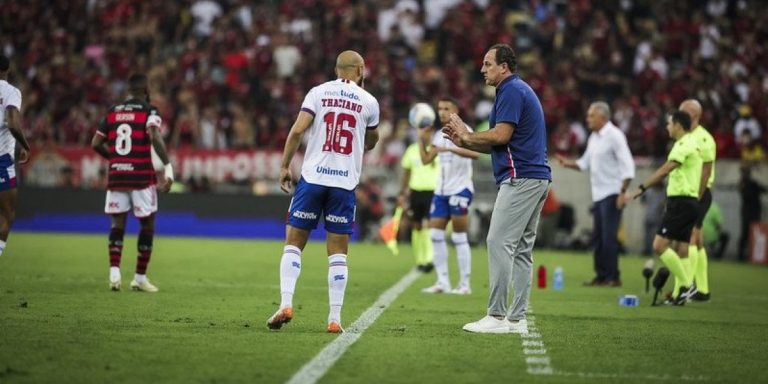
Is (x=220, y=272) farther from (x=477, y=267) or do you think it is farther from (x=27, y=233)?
Result: (x=27, y=233)

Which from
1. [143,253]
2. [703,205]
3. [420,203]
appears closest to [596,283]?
[703,205]

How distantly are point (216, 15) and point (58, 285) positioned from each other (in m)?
21.1

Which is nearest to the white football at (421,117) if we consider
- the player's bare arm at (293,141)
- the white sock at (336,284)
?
the white sock at (336,284)

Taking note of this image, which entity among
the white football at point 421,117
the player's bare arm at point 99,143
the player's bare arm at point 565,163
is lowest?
the player's bare arm at point 99,143

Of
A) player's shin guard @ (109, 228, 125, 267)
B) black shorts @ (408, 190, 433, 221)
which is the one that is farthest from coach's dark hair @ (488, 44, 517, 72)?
black shorts @ (408, 190, 433, 221)

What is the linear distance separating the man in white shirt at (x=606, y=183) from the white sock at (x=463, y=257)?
2.76 m

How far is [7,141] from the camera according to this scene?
12.7 meters

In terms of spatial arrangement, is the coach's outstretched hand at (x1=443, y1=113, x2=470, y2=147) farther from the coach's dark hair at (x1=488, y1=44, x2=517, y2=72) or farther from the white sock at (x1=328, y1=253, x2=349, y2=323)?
the white sock at (x1=328, y1=253, x2=349, y2=323)

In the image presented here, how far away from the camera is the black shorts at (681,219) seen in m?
13.7

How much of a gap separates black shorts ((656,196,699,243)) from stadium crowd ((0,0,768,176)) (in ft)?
46.1

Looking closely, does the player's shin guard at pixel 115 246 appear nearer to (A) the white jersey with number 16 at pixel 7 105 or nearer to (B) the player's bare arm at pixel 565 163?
(A) the white jersey with number 16 at pixel 7 105

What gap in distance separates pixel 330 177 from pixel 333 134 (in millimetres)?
361

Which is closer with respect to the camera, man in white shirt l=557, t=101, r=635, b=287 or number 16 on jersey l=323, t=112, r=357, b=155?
number 16 on jersey l=323, t=112, r=357, b=155

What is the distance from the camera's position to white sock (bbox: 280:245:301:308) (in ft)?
31.6
